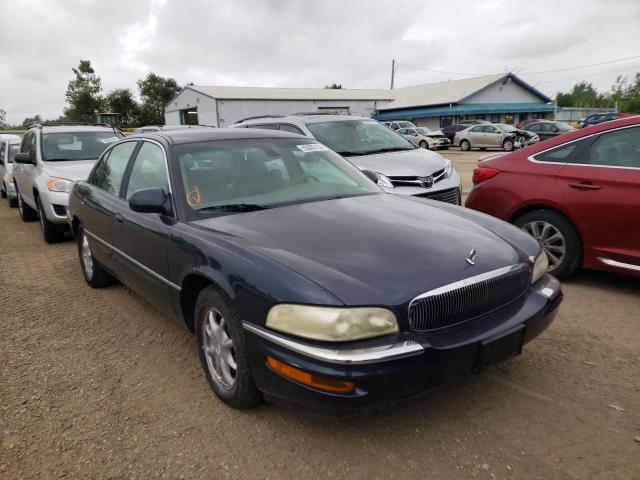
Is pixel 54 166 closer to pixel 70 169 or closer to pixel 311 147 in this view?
pixel 70 169

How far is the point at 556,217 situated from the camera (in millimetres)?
4469

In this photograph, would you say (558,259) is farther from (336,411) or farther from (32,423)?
(32,423)

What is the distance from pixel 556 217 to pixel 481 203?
0.82 m

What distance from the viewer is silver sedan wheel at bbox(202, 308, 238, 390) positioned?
105 inches

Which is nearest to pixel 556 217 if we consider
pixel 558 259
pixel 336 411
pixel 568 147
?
pixel 558 259

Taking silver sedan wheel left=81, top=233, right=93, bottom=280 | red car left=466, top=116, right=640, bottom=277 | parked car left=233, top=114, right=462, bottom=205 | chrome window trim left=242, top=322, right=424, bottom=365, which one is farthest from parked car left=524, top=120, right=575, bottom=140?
chrome window trim left=242, top=322, right=424, bottom=365

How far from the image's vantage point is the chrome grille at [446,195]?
638 cm

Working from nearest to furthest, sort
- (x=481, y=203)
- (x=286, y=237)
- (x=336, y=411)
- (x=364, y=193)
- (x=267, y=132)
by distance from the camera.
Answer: (x=336, y=411) < (x=286, y=237) < (x=364, y=193) < (x=267, y=132) < (x=481, y=203)

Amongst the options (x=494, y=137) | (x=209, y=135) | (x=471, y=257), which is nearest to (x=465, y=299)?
(x=471, y=257)

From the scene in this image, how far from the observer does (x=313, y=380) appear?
2.11m

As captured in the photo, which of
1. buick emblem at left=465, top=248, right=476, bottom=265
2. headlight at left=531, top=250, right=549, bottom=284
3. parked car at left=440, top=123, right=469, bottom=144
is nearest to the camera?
buick emblem at left=465, top=248, right=476, bottom=265

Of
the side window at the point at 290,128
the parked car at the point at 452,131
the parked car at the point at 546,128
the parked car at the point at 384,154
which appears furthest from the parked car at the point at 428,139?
the side window at the point at 290,128

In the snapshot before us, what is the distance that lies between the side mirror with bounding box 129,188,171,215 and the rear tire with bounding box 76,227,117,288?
1865 mm

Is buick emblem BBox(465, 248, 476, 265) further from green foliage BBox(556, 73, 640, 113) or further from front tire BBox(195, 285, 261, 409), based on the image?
green foliage BBox(556, 73, 640, 113)
